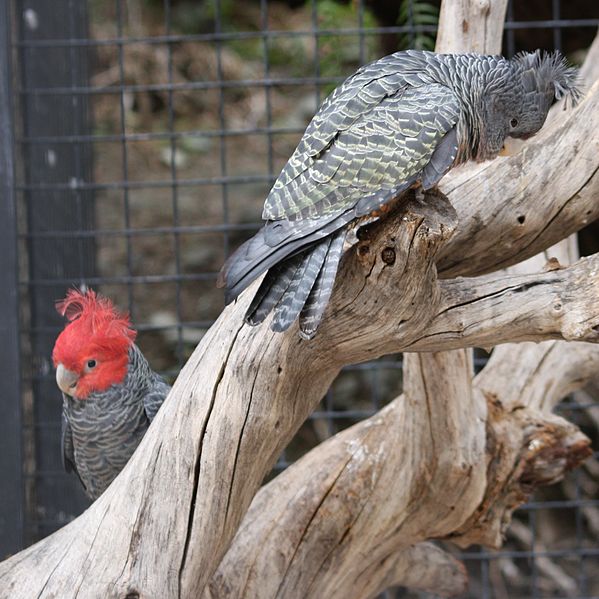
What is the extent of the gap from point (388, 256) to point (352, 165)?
0.19 metres

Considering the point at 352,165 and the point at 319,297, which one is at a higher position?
the point at 352,165

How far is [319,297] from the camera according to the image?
4.36 feet

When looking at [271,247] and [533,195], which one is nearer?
[271,247]

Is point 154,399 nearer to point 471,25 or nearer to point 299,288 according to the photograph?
point 299,288

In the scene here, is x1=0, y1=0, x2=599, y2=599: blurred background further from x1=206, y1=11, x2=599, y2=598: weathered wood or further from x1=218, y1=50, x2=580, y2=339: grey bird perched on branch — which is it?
x1=218, y1=50, x2=580, y2=339: grey bird perched on branch

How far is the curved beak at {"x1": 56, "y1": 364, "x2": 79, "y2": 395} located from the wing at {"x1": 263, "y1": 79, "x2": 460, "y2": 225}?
0.77 metres

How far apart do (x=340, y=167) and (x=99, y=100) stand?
3851mm

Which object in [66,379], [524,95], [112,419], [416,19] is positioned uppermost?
[416,19]

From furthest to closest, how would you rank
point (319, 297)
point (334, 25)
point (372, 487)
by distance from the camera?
point (334, 25) → point (372, 487) → point (319, 297)

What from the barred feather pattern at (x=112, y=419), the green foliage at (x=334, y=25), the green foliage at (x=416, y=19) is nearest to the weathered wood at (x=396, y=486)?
the barred feather pattern at (x=112, y=419)

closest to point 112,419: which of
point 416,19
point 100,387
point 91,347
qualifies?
point 100,387

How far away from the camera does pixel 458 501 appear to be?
1.95 m

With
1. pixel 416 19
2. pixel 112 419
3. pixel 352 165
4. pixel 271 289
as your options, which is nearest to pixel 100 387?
pixel 112 419

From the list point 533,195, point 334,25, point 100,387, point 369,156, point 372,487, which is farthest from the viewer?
point 334,25
